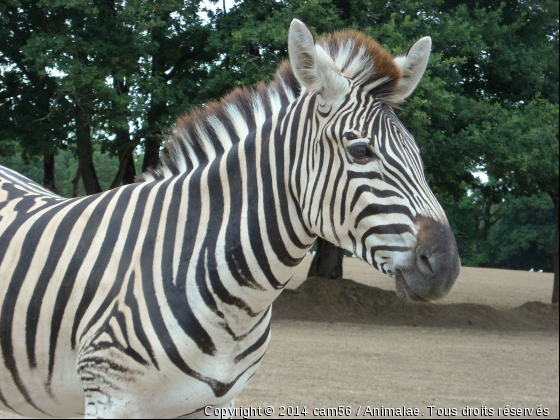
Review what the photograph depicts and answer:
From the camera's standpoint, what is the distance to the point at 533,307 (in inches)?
686

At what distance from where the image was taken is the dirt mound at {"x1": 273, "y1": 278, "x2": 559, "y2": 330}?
15188mm

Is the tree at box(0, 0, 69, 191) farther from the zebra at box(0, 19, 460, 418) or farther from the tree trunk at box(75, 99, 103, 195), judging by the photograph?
the zebra at box(0, 19, 460, 418)

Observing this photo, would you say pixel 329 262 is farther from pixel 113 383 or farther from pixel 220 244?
pixel 113 383

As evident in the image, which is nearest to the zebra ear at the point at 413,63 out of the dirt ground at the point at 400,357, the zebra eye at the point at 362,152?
the zebra eye at the point at 362,152

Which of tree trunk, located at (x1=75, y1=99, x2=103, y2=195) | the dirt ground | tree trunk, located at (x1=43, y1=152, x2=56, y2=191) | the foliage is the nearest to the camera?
the dirt ground

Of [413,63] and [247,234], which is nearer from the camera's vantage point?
[247,234]

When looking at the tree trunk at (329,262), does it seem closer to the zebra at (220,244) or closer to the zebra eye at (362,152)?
the zebra at (220,244)

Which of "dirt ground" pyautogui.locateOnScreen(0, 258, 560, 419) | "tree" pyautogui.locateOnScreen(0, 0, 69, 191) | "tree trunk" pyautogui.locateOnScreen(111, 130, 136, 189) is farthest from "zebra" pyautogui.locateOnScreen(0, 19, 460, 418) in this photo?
"tree trunk" pyautogui.locateOnScreen(111, 130, 136, 189)

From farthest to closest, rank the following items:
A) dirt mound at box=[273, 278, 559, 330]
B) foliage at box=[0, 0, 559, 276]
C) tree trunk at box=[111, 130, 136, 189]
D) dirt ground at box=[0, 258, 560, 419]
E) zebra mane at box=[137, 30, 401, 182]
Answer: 1. dirt mound at box=[273, 278, 559, 330]
2. tree trunk at box=[111, 130, 136, 189]
3. foliage at box=[0, 0, 559, 276]
4. dirt ground at box=[0, 258, 560, 419]
5. zebra mane at box=[137, 30, 401, 182]

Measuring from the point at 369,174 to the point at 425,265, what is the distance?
426 mm

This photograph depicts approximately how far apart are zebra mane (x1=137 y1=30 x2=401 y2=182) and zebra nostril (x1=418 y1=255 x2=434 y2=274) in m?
0.81

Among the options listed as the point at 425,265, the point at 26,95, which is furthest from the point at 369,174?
the point at 26,95

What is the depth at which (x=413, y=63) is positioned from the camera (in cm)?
257

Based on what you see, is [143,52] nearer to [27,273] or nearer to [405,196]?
[27,273]
